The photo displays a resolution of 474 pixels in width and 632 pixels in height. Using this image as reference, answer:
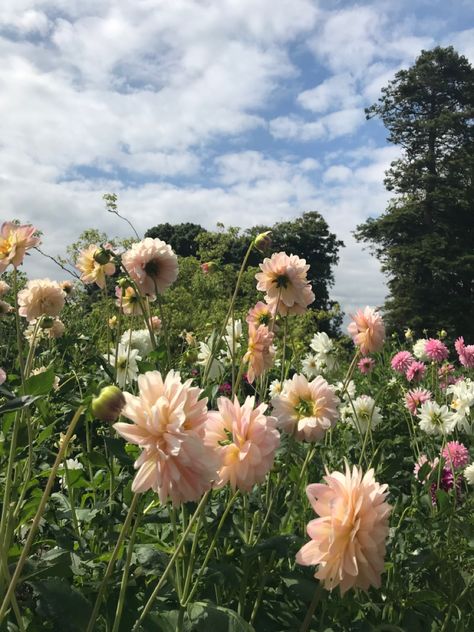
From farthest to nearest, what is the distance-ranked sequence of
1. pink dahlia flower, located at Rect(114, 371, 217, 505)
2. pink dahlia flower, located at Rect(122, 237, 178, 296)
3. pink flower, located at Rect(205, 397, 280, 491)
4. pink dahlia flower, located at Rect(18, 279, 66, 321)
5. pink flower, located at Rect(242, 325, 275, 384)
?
1. pink dahlia flower, located at Rect(18, 279, 66, 321)
2. pink flower, located at Rect(242, 325, 275, 384)
3. pink dahlia flower, located at Rect(122, 237, 178, 296)
4. pink flower, located at Rect(205, 397, 280, 491)
5. pink dahlia flower, located at Rect(114, 371, 217, 505)

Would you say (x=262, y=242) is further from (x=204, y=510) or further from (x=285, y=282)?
(x=204, y=510)

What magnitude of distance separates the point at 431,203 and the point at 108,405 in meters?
24.8

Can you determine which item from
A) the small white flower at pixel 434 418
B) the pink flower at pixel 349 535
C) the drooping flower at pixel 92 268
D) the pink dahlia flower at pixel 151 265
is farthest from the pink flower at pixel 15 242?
the small white flower at pixel 434 418

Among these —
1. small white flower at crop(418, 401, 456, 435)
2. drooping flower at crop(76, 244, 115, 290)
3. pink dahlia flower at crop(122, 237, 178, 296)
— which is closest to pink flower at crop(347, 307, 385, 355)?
pink dahlia flower at crop(122, 237, 178, 296)

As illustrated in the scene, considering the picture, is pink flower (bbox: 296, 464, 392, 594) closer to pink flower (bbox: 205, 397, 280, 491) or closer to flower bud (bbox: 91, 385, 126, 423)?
pink flower (bbox: 205, 397, 280, 491)

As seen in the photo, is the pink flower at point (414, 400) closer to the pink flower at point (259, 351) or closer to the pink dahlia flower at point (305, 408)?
the pink flower at point (259, 351)

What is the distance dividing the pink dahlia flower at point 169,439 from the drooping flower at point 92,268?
1.11m

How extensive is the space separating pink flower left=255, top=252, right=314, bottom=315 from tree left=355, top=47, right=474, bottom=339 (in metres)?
20.9

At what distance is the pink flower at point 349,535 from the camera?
867mm

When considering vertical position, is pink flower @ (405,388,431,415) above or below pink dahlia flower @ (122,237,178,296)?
below

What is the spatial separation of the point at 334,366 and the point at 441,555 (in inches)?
66.3

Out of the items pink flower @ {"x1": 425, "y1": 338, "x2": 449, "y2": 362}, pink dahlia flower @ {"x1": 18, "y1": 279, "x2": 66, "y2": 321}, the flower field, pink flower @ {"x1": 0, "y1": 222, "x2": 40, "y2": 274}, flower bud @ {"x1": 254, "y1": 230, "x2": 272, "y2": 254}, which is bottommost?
the flower field

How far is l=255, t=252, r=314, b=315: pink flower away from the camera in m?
1.78

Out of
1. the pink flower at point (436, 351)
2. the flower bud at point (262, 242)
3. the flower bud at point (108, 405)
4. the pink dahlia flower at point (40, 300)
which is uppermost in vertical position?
the flower bud at point (262, 242)
